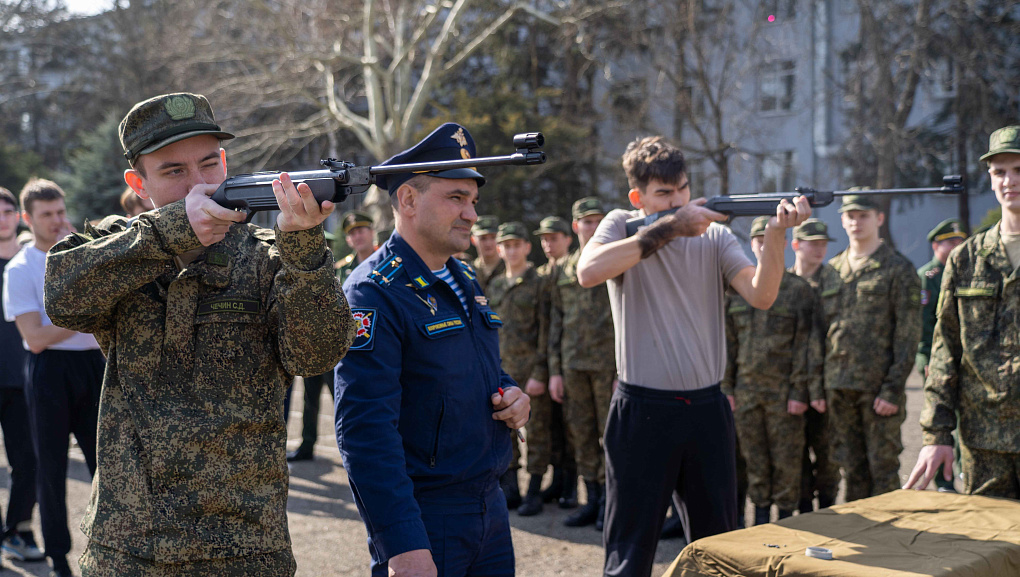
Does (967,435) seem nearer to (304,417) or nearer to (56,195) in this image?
(56,195)

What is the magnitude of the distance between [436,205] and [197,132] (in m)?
0.86

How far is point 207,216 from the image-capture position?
2078 mm

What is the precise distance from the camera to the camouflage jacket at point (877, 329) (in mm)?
5781

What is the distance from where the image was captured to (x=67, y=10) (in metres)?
32.2

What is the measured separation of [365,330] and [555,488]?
16.6ft

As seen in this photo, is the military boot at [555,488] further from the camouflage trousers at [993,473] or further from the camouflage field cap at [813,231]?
the camouflage trousers at [993,473]

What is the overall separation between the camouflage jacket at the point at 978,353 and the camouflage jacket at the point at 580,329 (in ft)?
10.8

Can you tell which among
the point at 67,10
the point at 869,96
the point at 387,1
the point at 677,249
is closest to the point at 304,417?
the point at 677,249

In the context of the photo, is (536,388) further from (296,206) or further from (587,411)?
(296,206)

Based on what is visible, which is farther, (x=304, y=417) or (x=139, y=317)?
(x=304, y=417)

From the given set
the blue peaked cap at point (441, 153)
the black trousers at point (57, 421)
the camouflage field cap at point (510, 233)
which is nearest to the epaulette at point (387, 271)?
the blue peaked cap at point (441, 153)

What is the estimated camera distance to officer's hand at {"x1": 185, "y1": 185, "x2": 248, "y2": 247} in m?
2.08

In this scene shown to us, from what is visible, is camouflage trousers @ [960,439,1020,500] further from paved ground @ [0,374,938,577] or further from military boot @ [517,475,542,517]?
military boot @ [517,475,542,517]

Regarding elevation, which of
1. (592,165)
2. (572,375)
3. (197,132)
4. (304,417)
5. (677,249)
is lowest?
(304,417)
